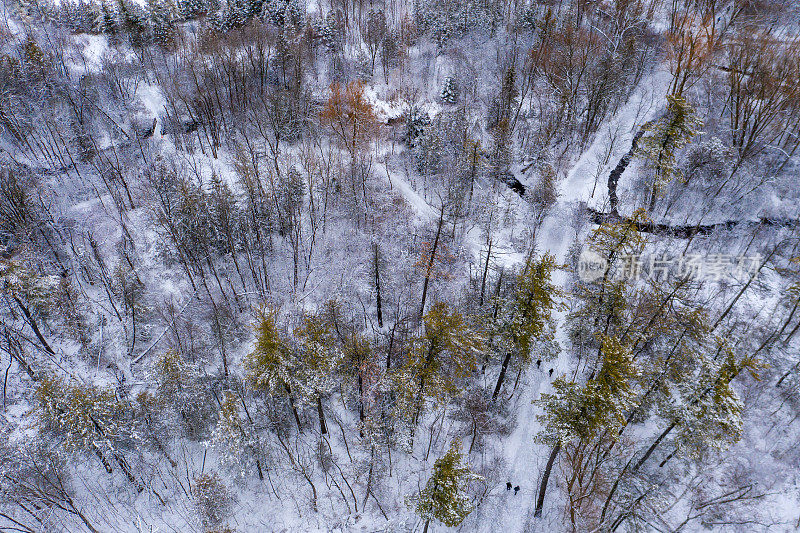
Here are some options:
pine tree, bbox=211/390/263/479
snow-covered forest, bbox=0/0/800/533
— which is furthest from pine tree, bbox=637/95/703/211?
pine tree, bbox=211/390/263/479

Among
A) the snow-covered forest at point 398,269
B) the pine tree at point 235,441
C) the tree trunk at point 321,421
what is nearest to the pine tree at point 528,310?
the snow-covered forest at point 398,269

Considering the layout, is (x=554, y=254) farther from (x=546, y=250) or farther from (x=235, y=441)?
(x=235, y=441)

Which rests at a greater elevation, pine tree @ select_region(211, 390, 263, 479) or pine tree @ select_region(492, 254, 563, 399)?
pine tree @ select_region(492, 254, 563, 399)

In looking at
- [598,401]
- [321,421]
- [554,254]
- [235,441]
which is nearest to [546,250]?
[554,254]

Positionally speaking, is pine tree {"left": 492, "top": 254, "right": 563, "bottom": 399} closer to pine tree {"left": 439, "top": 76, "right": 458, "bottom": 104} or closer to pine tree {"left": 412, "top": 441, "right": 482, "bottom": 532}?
pine tree {"left": 412, "top": 441, "right": 482, "bottom": 532}

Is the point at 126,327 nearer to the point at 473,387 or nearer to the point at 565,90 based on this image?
the point at 473,387

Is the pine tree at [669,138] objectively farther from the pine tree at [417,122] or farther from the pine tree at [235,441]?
the pine tree at [235,441]
